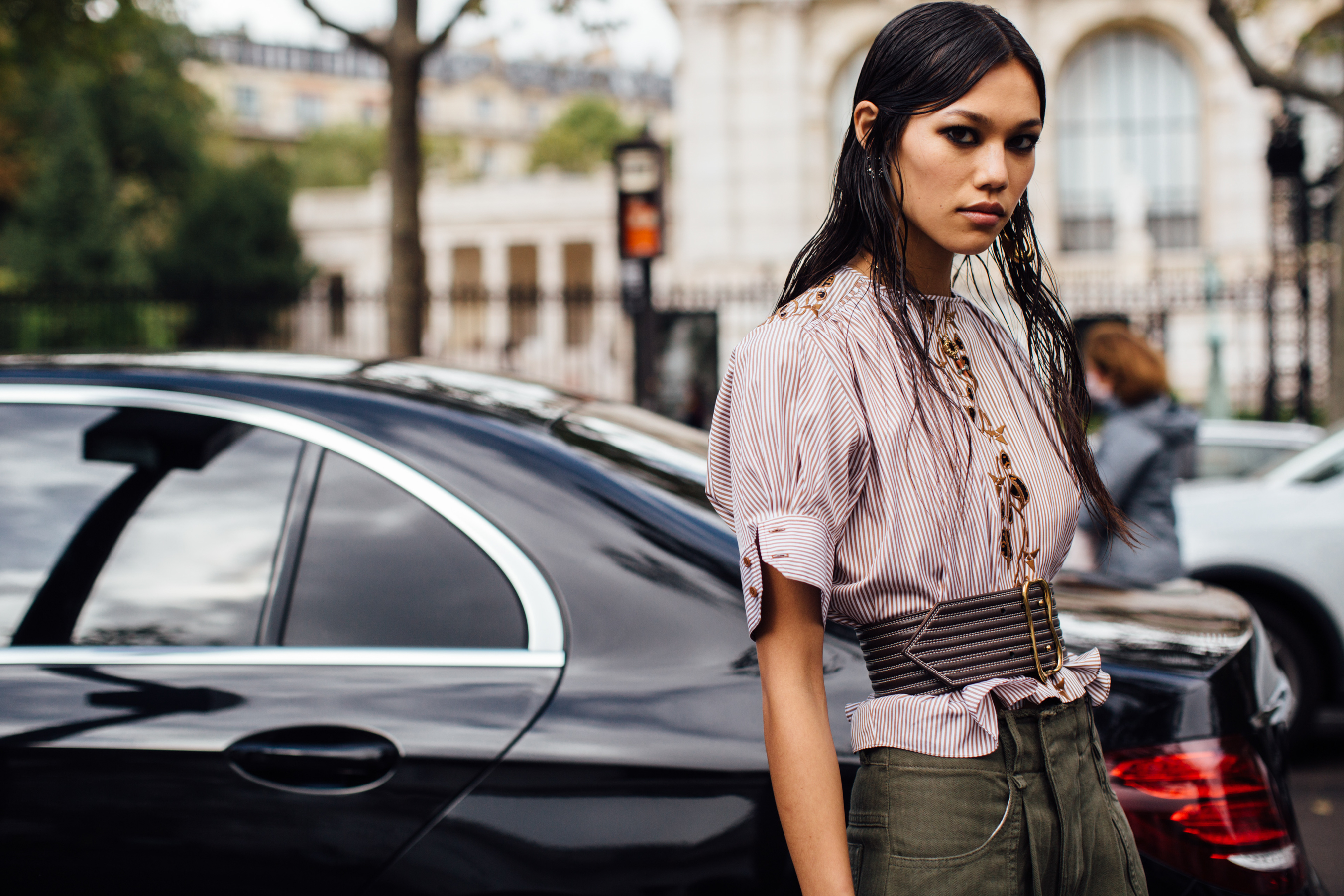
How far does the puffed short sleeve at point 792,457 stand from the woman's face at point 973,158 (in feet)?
0.65

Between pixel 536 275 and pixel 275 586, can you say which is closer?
pixel 275 586

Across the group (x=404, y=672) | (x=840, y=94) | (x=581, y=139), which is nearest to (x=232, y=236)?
(x=840, y=94)

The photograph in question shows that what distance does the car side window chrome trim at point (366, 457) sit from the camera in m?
1.89

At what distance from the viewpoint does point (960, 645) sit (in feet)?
4.21

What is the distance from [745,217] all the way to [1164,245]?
40.5 feet

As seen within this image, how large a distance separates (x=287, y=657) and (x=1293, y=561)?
492 centimetres

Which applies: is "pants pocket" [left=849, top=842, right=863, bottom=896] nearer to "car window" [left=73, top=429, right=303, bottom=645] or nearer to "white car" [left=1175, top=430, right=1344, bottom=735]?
"car window" [left=73, top=429, right=303, bottom=645]

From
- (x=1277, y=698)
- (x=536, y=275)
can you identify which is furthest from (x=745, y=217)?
(x=1277, y=698)

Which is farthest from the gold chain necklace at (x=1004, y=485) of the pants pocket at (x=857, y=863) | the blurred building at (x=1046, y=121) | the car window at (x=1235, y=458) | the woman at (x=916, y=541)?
the blurred building at (x=1046, y=121)

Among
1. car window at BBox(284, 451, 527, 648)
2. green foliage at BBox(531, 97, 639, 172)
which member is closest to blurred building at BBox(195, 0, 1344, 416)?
car window at BBox(284, 451, 527, 648)

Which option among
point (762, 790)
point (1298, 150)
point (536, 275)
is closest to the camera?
point (762, 790)

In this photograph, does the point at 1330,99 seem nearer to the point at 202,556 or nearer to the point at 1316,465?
the point at 1316,465

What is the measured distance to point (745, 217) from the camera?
1215 inches

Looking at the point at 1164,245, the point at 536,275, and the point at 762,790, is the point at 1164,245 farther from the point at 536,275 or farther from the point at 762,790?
the point at 762,790
